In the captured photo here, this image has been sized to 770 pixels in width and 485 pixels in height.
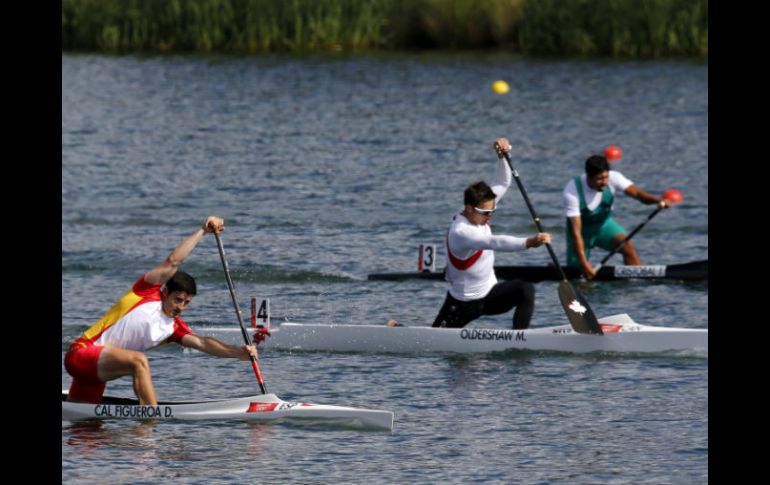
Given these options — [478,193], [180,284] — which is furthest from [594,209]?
[180,284]

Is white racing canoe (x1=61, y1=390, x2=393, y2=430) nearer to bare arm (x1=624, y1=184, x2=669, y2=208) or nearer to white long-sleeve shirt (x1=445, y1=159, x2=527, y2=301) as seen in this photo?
white long-sleeve shirt (x1=445, y1=159, x2=527, y2=301)

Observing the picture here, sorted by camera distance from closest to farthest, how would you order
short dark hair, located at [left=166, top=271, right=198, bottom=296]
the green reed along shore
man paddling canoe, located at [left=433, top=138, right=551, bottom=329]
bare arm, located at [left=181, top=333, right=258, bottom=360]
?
short dark hair, located at [left=166, top=271, right=198, bottom=296], bare arm, located at [left=181, top=333, right=258, bottom=360], man paddling canoe, located at [left=433, top=138, right=551, bottom=329], the green reed along shore

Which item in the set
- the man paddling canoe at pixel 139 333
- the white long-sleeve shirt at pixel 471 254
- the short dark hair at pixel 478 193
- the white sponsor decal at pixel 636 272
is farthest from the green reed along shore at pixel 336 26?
the man paddling canoe at pixel 139 333

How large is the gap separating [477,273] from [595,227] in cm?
436

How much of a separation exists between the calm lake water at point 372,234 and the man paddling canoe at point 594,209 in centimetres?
56

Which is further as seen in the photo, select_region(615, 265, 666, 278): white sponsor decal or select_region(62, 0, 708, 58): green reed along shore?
select_region(62, 0, 708, 58): green reed along shore

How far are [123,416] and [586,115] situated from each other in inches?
990

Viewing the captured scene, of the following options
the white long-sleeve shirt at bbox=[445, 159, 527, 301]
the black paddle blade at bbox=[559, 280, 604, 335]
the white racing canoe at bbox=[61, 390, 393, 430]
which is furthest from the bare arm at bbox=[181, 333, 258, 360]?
the black paddle blade at bbox=[559, 280, 604, 335]

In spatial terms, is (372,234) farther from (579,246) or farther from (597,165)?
(597,165)

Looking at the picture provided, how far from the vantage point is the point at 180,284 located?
41.3 feet

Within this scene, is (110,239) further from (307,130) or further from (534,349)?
(307,130)

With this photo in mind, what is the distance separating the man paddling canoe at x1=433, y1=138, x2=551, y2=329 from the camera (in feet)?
50.2

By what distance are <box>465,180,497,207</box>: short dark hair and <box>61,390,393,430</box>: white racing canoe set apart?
2.81 m
